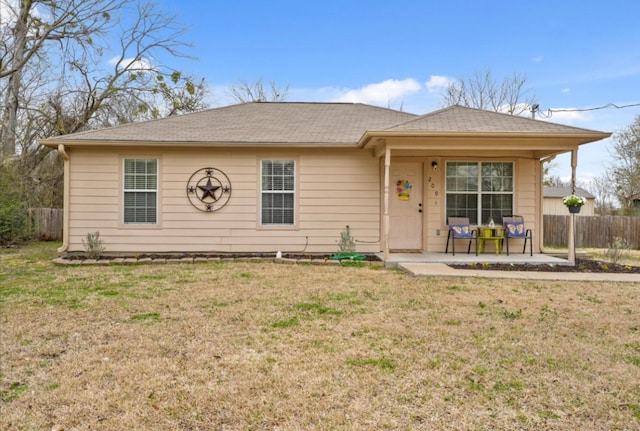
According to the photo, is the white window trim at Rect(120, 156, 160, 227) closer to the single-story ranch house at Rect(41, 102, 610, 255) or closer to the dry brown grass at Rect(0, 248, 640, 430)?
the single-story ranch house at Rect(41, 102, 610, 255)

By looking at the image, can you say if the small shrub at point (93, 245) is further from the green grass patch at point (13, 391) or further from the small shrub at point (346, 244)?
the green grass patch at point (13, 391)

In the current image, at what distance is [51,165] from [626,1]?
768 inches

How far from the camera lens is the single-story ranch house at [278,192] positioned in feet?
27.1

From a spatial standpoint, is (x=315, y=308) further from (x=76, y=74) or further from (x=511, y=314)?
(x=76, y=74)

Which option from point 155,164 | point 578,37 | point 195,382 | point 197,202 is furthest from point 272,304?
point 578,37

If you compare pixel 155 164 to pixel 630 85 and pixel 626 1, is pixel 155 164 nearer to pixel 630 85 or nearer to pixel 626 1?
pixel 626 1

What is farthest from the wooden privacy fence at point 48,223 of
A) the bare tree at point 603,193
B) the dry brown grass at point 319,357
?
the bare tree at point 603,193

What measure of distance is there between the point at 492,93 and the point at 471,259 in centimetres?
1700

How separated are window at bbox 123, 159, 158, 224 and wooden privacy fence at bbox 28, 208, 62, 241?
5596mm

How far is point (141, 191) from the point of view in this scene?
833 cm

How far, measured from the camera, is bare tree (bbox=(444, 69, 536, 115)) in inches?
830

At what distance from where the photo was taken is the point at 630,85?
14.4 meters

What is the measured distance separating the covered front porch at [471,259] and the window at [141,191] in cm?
473

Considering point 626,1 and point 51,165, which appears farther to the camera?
point 51,165
